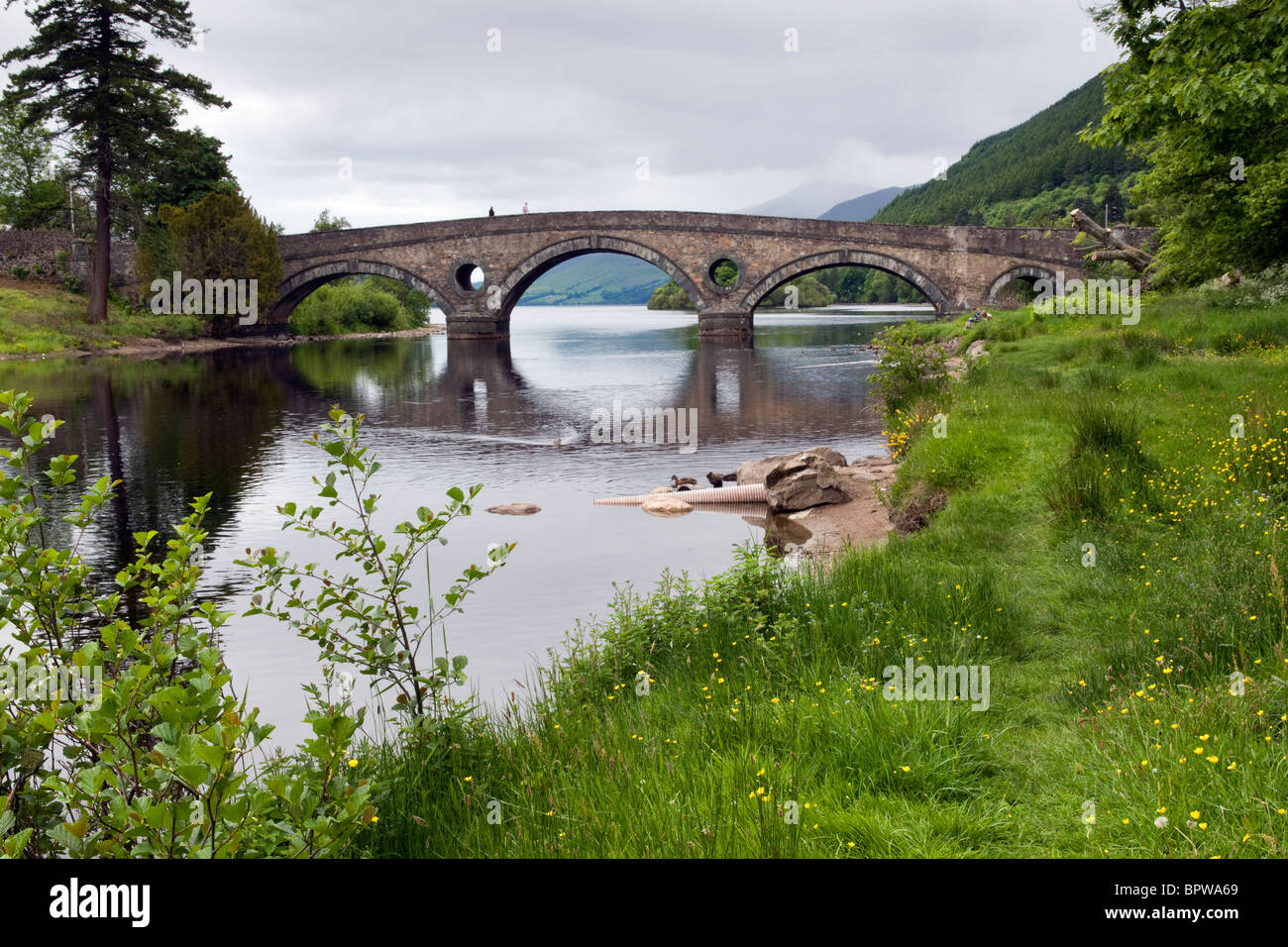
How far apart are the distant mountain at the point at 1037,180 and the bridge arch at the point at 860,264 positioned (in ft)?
105

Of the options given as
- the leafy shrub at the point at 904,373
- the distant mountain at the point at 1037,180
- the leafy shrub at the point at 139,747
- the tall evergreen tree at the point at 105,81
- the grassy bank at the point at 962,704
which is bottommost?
the grassy bank at the point at 962,704

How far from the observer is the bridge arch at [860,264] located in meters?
44.9

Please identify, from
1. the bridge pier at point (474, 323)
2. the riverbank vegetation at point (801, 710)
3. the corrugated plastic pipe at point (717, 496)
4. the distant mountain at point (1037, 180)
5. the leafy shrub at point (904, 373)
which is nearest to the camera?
the riverbank vegetation at point (801, 710)

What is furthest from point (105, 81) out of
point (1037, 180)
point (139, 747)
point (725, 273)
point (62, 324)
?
point (1037, 180)

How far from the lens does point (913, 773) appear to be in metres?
3.80

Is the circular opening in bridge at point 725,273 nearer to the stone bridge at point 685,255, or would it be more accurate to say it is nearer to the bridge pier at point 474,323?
the stone bridge at point 685,255

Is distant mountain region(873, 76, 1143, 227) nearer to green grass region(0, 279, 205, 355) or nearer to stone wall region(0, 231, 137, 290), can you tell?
green grass region(0, 279, 205, 355)

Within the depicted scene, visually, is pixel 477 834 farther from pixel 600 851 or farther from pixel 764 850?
pixel 764 850

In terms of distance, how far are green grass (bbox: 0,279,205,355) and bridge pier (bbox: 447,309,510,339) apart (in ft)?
40.5

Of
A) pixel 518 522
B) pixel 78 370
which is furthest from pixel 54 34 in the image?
pixel 518 522

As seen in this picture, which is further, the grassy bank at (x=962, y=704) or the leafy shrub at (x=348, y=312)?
the leafy shrub at (x=348, y=312)

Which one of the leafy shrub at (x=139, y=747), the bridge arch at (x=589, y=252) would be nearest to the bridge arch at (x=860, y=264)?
the bridge arch at (x=589, y=252)

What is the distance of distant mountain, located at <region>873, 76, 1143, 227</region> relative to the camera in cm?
9281

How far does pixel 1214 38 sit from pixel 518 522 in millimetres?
8759
